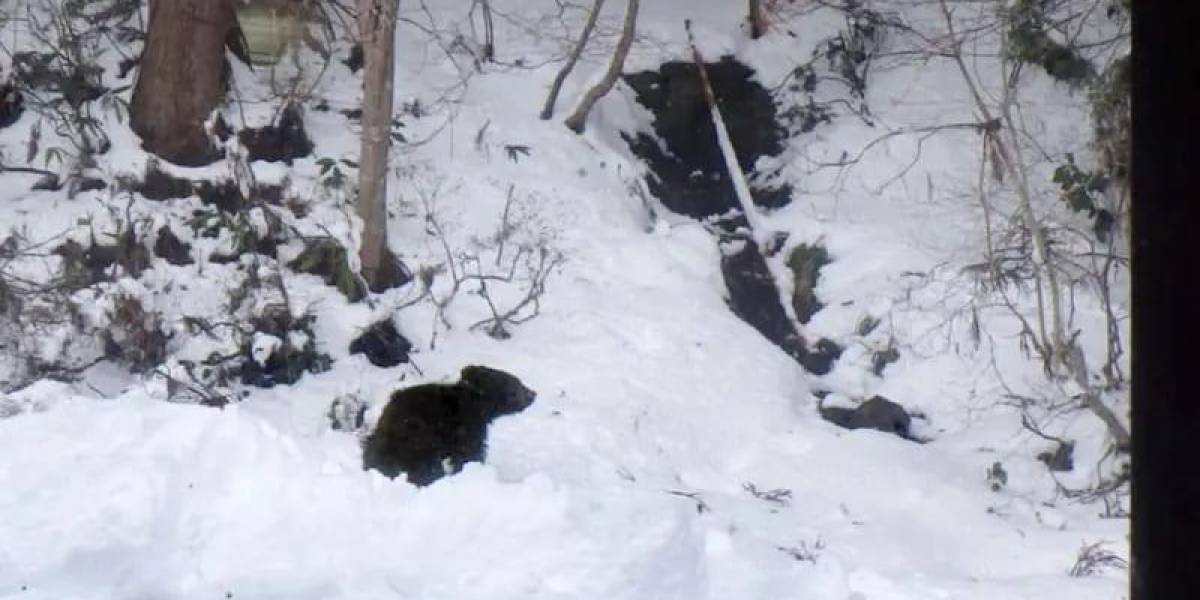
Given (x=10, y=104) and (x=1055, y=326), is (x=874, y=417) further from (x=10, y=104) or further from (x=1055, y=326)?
(x=10, y=104)

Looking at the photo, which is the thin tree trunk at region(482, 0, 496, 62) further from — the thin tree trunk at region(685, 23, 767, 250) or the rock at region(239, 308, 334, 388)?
the rock at region(239, 308, 334, 388)

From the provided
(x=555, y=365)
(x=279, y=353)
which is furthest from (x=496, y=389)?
(x=279, y=353)

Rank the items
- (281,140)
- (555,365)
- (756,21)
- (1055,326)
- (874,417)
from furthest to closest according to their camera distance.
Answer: (756,21), (281,140), (874,417), (555,365), (1055,326)

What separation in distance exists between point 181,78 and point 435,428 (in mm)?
4298

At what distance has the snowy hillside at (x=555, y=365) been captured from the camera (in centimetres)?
628

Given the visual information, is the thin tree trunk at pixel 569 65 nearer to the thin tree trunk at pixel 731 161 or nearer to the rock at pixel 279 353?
the thin tree trunk at pixel 731 161

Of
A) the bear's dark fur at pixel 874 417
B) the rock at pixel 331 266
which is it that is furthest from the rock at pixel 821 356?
the rock at pixel 331 266

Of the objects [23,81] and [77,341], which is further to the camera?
[23,81]

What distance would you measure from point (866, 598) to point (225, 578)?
2.90m

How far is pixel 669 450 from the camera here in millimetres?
8359

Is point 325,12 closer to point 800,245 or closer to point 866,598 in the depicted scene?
point 800,245

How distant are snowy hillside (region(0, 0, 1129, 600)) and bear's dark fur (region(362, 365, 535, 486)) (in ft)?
0.39

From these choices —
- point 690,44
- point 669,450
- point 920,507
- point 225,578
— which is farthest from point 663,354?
point 690,44

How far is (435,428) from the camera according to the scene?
23.5 feet
